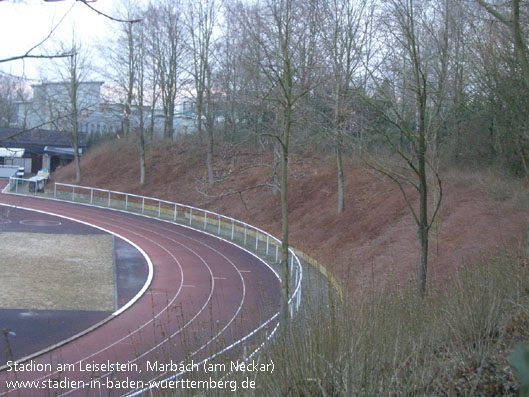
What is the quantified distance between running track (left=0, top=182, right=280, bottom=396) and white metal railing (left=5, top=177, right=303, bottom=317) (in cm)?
102

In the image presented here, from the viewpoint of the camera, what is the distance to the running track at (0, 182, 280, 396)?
674 cm

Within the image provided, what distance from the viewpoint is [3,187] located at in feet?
148

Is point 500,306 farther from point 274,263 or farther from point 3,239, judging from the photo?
point 3,239

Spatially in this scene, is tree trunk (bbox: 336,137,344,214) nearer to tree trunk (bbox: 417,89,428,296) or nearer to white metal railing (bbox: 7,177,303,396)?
white metal railing (bbox: 7,177,303,396)

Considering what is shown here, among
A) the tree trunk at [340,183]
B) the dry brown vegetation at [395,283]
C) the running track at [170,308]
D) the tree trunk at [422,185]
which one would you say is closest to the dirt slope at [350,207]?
the dry brown vegetation at [395,283]

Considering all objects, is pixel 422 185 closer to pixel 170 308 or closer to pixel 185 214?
pixel 170 308

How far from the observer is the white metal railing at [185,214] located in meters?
26.2

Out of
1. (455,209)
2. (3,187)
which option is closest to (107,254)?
(455,209)

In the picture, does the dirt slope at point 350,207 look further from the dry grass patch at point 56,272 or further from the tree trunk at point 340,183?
the dry grass patch at point 56,272

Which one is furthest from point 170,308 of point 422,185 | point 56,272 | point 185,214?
point 185,214

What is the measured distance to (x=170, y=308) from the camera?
→ 15.9 metres

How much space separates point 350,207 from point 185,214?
11.2 meters

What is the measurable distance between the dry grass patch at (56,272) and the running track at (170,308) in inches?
67.9

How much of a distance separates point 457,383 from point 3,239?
A: 26.1m
